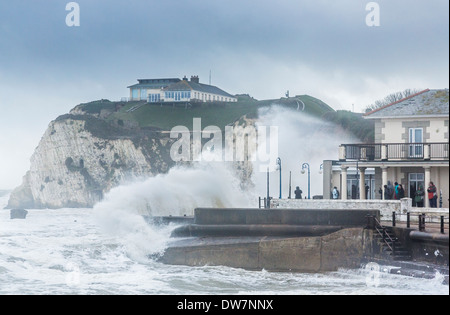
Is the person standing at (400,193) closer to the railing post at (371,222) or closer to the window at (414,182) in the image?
the window at (414,182)

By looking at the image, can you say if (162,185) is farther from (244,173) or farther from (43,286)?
(244,173)

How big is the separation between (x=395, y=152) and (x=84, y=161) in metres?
86.4

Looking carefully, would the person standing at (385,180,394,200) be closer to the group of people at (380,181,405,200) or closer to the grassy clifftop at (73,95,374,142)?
the group of people at (380,181,405,200)

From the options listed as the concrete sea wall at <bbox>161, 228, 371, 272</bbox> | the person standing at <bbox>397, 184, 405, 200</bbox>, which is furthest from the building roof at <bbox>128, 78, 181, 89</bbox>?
the concrete sea wall at <bbox>161, 228, 371, 272</bbox>

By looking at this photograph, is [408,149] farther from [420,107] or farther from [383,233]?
[383,233]

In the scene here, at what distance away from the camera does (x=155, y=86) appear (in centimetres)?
14825

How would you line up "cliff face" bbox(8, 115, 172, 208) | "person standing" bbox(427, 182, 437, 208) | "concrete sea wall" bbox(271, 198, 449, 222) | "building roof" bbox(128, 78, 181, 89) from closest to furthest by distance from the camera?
"concrete sea wall" bbox(271, 198, 449, 222)
"person standing" bbox(427, 182, 437, 208)
"cliff face" bbox(8, 115, 172, 208)
"building roof" bbox(128, 78, 181, 89)

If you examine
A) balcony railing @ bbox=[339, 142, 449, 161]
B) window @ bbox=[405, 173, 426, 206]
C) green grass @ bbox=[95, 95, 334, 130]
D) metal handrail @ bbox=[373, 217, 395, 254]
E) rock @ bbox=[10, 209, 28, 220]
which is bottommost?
rock @ bbox=[10, 209, 28, 220]

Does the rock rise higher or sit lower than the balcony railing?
lower

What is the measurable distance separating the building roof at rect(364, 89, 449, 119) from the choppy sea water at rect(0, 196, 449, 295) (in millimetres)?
9112

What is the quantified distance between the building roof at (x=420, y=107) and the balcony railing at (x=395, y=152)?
127 centimetres

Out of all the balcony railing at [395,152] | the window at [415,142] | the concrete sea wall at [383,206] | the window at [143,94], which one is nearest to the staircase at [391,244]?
the concrete sea wall at [383,206]

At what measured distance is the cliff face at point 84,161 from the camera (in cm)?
10656

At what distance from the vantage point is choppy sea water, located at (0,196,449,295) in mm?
19625
